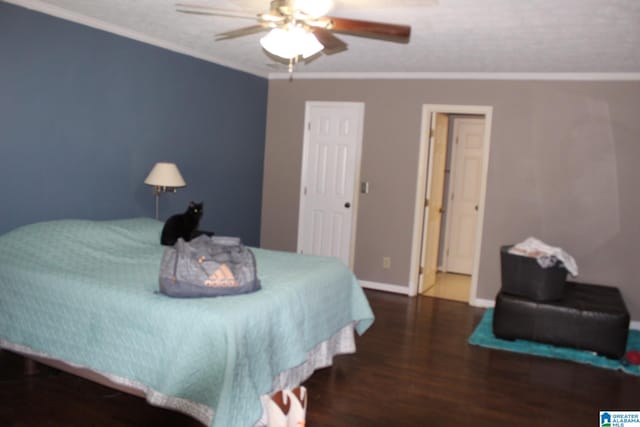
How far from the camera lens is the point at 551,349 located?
4.46m

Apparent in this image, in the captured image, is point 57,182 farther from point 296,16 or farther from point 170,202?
point 296,16

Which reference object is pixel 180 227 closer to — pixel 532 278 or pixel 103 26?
pixel 103 26

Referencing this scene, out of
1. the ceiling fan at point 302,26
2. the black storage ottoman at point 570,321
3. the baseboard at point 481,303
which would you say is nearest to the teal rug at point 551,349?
the black storage ottoman at point 570,321

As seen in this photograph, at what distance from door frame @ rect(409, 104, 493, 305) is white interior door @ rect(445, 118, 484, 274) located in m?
1.37

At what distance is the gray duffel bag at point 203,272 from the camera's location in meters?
2.87

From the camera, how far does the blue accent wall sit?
3807 mm

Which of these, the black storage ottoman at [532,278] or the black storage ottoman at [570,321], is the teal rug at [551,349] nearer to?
the black storage ottoman at [570,321]

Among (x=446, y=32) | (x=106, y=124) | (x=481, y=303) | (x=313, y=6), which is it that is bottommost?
(x=481, y=303)

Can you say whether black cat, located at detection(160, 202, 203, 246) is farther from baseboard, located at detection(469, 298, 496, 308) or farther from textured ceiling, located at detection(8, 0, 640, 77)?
baseboard, located at detection(469, 298, 496, 308)

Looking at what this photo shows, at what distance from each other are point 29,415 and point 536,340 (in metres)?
3.70

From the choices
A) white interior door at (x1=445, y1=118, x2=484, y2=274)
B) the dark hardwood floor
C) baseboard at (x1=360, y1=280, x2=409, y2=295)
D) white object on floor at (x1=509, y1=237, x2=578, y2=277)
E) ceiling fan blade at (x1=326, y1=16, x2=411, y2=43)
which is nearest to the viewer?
ceiling fan blade at (x1=326, y1=16, x2=411, y2=43)

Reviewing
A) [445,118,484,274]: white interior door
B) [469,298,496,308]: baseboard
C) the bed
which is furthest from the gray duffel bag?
[445,118,484,274]: white interior door

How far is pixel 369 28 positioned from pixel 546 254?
108 inches

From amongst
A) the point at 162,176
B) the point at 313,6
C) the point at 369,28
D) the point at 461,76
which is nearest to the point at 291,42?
the point at 313,6
